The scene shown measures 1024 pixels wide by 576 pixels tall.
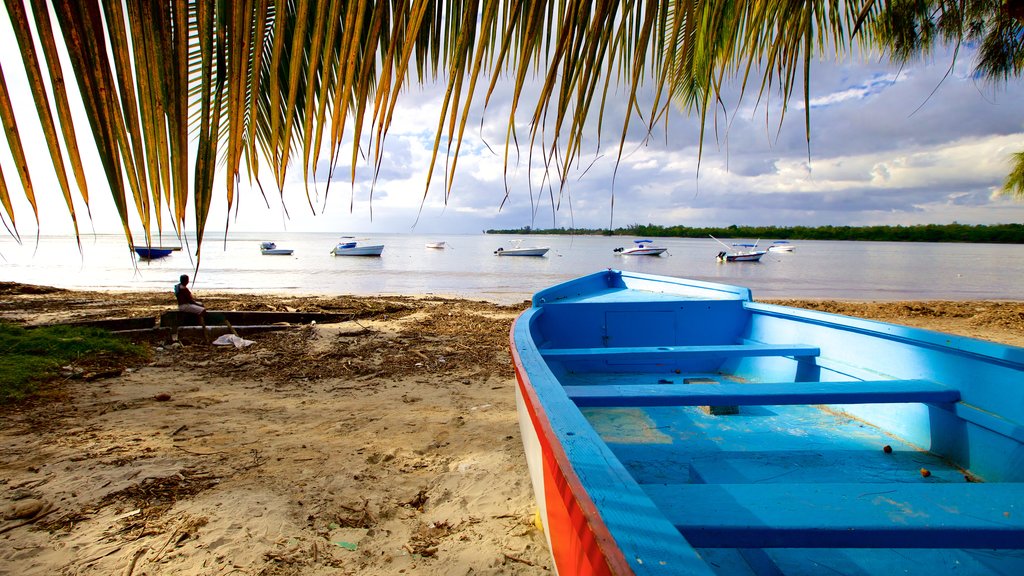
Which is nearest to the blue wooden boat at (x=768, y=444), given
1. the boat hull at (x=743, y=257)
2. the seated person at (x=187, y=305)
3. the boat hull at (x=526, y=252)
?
the seated person at (x=187, y=305)

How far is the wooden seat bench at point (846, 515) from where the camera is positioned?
4.73ft

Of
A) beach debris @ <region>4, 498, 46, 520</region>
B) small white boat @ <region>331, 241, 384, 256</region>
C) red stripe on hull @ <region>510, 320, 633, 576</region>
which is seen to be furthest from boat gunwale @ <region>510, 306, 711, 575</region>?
small white boat @ <region>331, 241, 384, 256</region>

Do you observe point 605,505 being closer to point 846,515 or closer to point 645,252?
point 846,515

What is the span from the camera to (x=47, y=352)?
19.5 ft

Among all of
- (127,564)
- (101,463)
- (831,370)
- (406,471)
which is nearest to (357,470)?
(406,471)

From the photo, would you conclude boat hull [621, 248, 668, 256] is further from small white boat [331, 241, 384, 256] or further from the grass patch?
the grass patch

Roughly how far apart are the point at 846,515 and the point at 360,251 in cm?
4098

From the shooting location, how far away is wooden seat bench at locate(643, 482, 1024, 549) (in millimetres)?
1441

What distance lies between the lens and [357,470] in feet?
11.3

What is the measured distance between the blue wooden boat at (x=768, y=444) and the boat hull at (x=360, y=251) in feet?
121

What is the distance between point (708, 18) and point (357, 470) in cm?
327

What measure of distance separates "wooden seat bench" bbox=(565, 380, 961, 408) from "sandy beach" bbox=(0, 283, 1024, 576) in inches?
35.6

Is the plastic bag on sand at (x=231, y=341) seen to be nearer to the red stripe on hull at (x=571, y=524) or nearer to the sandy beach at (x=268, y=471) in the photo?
the sandy beach at (x=268, y=471)

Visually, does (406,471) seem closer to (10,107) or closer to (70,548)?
(70,548)
